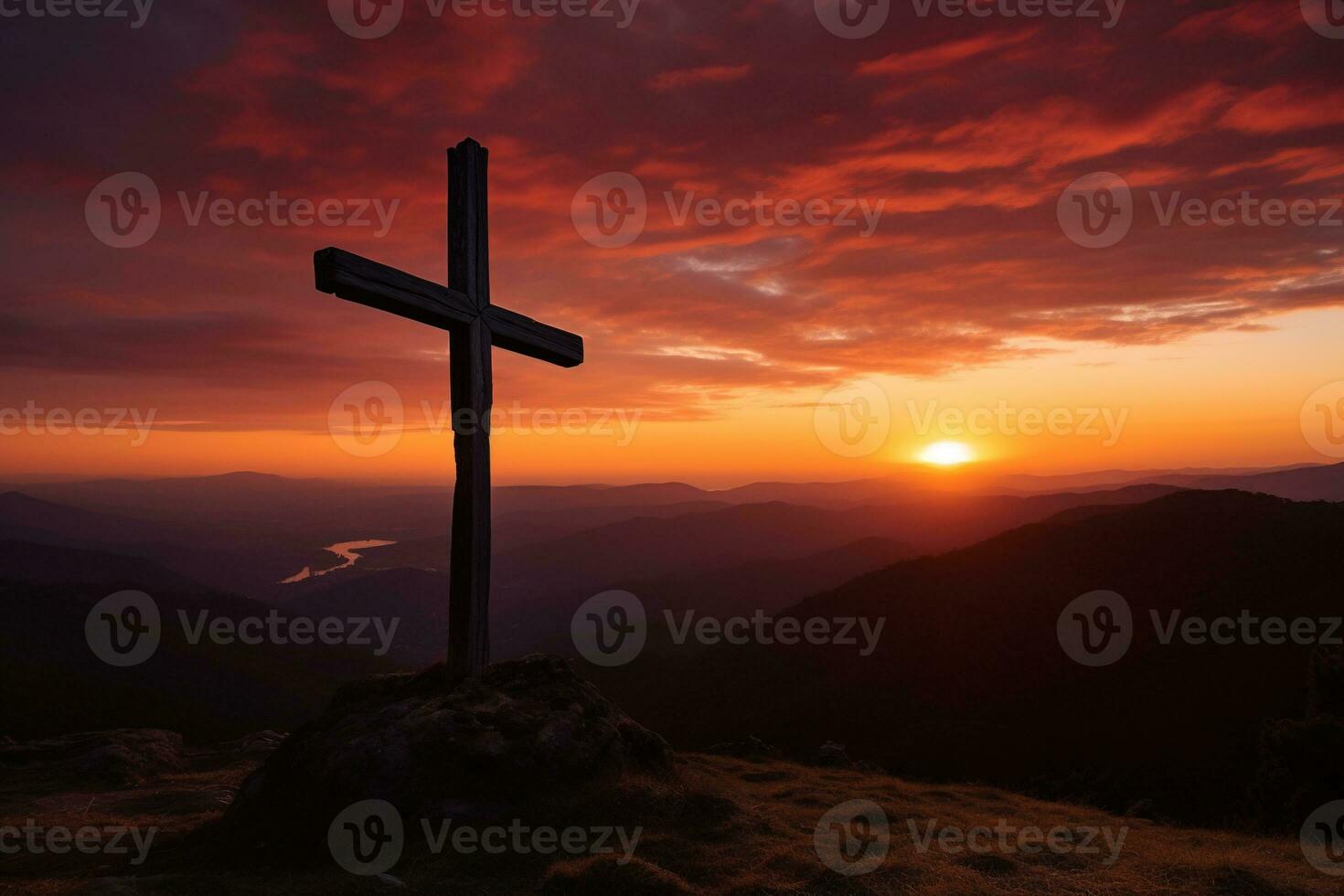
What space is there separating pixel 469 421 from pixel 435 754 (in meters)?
4.50

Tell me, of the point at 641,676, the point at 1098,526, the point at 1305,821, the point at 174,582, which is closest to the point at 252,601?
the point at 174,582

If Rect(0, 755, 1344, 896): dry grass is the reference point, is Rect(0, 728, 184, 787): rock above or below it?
below

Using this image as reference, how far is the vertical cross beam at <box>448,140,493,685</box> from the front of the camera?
936 centimetres

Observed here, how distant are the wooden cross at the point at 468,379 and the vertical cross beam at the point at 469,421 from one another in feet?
0.04

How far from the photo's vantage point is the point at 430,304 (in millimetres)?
8938

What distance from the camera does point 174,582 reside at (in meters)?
184

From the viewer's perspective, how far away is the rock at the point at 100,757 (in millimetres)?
14133

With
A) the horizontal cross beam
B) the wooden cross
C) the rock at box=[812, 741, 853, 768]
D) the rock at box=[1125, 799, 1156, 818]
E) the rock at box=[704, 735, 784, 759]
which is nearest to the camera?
the horizontal cross beam

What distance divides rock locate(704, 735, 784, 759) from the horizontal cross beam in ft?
41.1

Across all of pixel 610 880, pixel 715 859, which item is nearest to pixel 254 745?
pixel 610 880

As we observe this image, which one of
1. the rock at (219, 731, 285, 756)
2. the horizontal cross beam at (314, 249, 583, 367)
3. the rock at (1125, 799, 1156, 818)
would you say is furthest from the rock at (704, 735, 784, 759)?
the horizontal cross beam at (314, 249, 583, 367)

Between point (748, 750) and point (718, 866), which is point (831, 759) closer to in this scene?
point (748, 750)

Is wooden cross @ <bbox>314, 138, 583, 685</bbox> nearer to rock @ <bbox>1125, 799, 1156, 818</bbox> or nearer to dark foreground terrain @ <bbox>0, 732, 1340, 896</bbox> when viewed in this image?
dark foreground terrain @ <bbox>0, 732, 1340, 896</bbox>

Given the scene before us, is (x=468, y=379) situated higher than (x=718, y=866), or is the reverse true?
(x=468, y=379)
